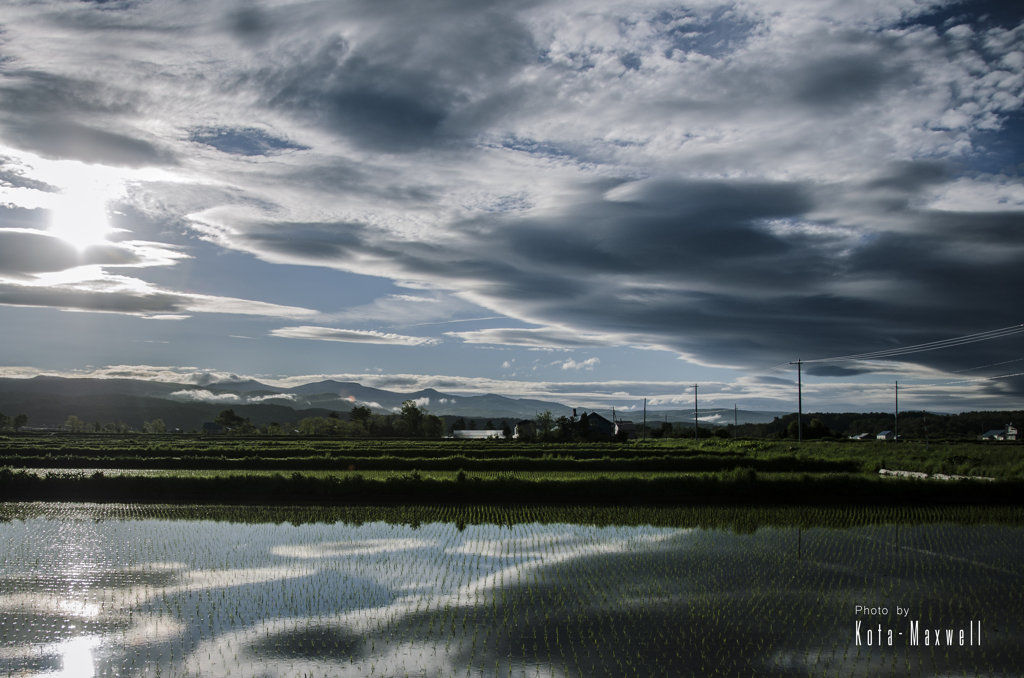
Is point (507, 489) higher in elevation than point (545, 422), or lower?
higher

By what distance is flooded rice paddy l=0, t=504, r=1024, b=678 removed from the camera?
9.66 m

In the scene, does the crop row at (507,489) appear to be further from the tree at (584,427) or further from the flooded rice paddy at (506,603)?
the tree at (584,427)

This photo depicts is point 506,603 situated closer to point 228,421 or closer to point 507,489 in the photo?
point 507,489

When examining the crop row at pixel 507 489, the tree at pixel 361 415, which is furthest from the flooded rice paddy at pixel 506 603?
the tree at pixel 361 415

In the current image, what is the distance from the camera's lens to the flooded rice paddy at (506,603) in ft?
31.7

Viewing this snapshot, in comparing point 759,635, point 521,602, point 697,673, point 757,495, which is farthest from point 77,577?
point 757,495

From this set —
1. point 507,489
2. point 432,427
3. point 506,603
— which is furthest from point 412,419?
point 506,603

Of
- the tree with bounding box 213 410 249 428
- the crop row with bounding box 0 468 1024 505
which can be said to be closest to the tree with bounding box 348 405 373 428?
the tree with bounding box 213 410 249 428

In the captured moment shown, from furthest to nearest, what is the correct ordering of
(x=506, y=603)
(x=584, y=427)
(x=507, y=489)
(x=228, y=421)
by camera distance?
(x=228, y=421), (x=584, y=427), (x=507, y=489), (x=506, y=603)

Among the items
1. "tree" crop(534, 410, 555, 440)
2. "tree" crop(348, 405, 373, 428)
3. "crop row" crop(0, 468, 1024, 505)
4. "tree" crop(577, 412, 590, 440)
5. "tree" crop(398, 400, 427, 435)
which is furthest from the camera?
"tree" crop(348, 405, 373, 428)

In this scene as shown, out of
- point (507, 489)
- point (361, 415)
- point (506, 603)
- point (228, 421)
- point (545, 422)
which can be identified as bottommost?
point (228, 421)

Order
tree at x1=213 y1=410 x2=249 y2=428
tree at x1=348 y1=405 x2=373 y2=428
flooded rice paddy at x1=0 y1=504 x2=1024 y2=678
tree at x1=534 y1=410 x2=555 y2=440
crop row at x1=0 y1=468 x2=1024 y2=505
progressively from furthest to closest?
tree at x1=213 y1=410 x2=249 y2=428, tree at x1=348 y1=405 x2=373 y2=428, tree at x1=534 y1=410 x2=555 y2=440, crop row at x1=0 y1=468 x2=1024 y2=505, flooded rice paddy at x1=0 y1=504 x2=1024 y2=678

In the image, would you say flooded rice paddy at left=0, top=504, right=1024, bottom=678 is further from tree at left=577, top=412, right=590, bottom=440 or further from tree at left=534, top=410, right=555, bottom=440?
tree at left=534, top=410, right=555, bottom=440

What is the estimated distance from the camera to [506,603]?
12.6 m
